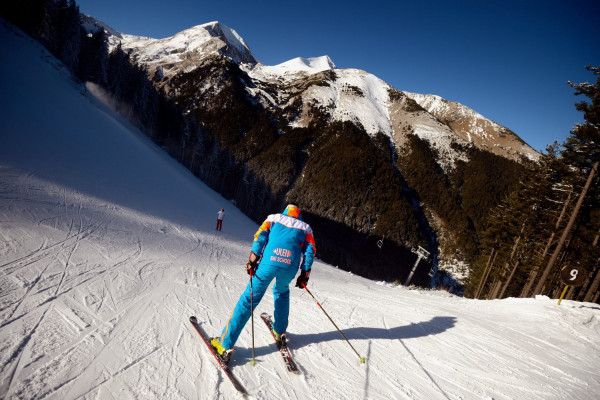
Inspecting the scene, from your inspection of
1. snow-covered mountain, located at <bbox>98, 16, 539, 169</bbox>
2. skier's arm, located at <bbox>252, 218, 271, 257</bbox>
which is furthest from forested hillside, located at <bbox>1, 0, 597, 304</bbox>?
skier's arm, located at <bbox>252, 218, 271, 257</bbox>

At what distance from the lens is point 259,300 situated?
342cm

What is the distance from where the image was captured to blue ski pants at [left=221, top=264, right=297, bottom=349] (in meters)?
3.32

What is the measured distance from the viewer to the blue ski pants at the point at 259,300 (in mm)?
3322

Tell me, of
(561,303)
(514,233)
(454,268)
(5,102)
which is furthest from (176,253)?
(454,268)

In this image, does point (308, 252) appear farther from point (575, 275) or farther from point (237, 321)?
point (575, 275)

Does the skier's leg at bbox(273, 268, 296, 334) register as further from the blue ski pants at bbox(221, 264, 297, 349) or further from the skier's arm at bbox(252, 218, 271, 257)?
the skier's arm at bbox(252, 218, 271, 257)

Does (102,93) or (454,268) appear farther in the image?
(454,268)

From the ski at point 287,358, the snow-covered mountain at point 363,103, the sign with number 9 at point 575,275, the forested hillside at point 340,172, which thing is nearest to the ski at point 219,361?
the ski at point 287,358

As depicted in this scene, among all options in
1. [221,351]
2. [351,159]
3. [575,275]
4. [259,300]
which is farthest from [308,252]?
[351,159]

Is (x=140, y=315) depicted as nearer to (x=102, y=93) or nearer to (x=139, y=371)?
(x=139, y=371)

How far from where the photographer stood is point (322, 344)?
4.23m

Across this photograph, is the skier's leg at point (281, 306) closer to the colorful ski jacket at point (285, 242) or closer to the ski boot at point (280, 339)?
the ski boot at point (280, 339)

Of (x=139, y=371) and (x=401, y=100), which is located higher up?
(x=401, y=100)

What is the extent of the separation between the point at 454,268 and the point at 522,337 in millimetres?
78505
